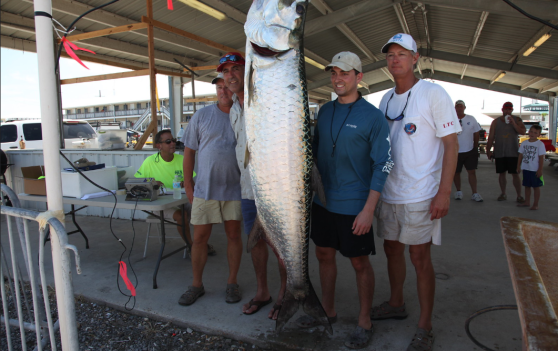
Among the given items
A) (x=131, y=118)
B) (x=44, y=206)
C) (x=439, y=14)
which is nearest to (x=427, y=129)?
(x=44, y=206)

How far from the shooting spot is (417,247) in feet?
8.24

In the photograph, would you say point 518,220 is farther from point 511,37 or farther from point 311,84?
point 311,84

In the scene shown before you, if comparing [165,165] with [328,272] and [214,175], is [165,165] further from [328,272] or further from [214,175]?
[328,272]

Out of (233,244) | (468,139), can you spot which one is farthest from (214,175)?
(468,139)

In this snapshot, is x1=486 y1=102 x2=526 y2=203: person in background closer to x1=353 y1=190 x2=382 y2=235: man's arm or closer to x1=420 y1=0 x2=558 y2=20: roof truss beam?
A: x1=420 y1=0 x2=558 y2=20: roof truss beam

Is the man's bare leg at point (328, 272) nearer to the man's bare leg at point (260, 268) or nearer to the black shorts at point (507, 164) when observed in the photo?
the man's bare leg at point (260, 268)

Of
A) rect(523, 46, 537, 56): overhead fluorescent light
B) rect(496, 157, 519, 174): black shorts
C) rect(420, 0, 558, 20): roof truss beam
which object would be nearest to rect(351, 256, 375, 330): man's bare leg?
rect(496, 157, 519, 174): black shorts

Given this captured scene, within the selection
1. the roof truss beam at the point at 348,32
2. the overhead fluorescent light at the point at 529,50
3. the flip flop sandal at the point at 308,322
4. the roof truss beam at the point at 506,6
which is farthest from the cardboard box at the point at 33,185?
the overhead fluorescent light at the point at 529,50

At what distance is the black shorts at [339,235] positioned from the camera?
2484 millimetres

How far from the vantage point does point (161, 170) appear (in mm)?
4570

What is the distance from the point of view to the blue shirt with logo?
2.36 meters

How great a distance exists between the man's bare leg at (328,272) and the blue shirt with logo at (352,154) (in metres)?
0.36

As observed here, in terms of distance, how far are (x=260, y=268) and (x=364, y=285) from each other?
0.93 meters

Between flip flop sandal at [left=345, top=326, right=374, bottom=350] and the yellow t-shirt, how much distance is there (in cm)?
291
